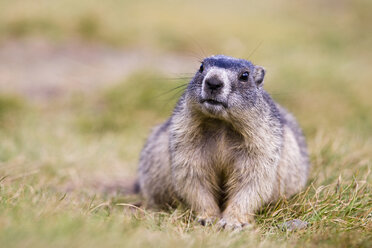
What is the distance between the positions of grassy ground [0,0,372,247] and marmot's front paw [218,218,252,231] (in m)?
0.19

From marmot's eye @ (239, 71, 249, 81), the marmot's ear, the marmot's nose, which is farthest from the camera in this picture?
the marmot's ear

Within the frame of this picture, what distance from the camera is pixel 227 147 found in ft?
16.2

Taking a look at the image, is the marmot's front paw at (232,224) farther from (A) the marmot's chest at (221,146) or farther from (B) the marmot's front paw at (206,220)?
(A) the marmot's chest at (221,146)

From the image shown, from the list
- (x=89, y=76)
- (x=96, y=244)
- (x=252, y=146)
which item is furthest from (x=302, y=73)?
(x=96, y=244)

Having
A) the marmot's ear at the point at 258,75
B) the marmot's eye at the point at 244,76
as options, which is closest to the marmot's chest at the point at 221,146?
the marmot's eye at the point at 244,76

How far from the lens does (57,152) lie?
735cm

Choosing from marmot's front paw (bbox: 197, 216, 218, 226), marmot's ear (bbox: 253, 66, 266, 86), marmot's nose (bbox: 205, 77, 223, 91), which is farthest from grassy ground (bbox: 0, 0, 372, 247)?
marmot's nose (bbox: 205, 77, 223, 91)

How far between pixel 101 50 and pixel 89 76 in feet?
7.15

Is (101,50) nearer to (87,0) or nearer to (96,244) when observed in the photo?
(87,0)

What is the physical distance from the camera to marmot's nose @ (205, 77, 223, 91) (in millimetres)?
4508

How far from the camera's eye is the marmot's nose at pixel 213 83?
14.8 feet

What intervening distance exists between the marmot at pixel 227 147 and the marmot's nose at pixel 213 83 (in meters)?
0.04

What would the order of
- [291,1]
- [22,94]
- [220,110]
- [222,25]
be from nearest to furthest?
[220,110]
[22,94]
[222,25]
[291,1]

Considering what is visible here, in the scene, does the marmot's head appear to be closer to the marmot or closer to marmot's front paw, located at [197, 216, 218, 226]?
the marmot
